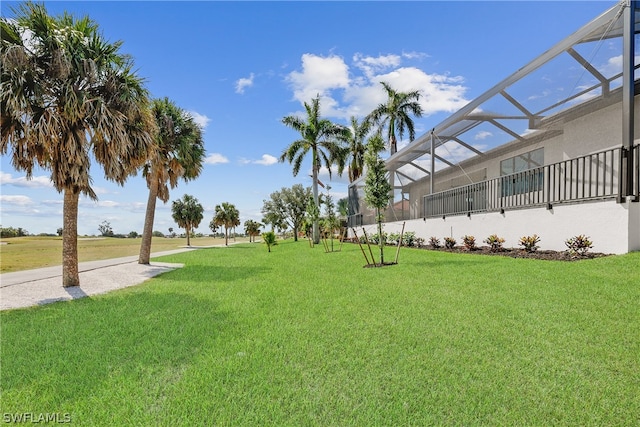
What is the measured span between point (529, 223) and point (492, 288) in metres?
5.83

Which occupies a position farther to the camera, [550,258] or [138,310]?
[550,258]

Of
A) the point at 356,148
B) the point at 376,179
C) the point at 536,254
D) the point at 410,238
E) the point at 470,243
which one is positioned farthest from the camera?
the point at 356,148

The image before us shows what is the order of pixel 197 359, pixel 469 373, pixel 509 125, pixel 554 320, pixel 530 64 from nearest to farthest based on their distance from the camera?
1. pixel 469 373
2. pixel 197 359
3. pixel 554 320
4. pixel 530 64
5. pixel 509 125

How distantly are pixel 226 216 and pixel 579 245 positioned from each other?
64.3 meters

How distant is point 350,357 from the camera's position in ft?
12.6

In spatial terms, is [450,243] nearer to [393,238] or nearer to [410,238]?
[410,238]

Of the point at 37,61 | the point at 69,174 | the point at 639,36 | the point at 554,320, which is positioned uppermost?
the point at 639,36

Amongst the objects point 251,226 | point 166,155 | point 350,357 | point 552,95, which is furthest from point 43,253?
point 251,226

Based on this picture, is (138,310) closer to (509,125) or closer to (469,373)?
(469,373)

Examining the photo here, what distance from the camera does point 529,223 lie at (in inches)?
440

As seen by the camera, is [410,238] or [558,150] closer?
[558,150]

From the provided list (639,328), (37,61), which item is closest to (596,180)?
(639,328)

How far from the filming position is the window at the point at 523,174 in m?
11.5

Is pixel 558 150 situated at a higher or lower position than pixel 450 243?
higher
